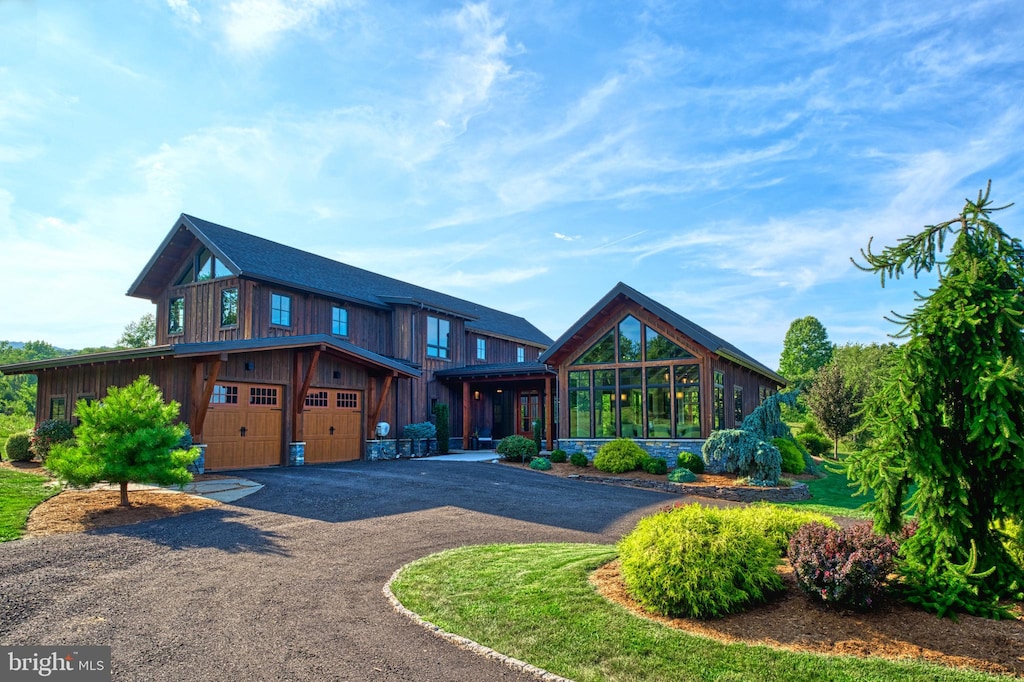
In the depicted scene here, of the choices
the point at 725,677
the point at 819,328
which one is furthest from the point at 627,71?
the point at 819,328

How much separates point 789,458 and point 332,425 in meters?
15.0

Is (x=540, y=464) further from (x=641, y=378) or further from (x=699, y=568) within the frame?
(x=699, y=568)

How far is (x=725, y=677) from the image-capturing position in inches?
157

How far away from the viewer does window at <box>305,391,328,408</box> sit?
18.7 m

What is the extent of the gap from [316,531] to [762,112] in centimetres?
1105

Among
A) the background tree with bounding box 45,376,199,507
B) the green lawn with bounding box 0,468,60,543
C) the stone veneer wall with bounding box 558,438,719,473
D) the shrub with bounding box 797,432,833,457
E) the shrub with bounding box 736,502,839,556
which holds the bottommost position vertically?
the shrub with bounding box 797,432,833,457

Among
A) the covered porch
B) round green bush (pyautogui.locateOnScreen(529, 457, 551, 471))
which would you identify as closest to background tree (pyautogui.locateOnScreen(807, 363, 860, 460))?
the covered porch

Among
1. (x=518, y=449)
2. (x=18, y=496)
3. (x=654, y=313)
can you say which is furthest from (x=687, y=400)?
(x=18, y=496)

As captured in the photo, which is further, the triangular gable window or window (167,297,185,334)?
window (167,297,185,334)

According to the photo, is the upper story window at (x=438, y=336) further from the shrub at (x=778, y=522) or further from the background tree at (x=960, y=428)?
the background tree at (x=960, y=428)

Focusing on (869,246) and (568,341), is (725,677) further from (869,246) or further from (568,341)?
(568,341)

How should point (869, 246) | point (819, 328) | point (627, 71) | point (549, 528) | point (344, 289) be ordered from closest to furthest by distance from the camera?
point (869, 246) → point (549, 528) → point (627, 71) → point (344, 289) → point (819, 328)

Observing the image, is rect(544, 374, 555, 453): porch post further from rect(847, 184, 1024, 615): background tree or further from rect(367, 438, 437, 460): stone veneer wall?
rect(847, 184, 1024, 615): background tree

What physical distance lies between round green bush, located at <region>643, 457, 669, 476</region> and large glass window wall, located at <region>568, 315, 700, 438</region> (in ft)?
5.27
